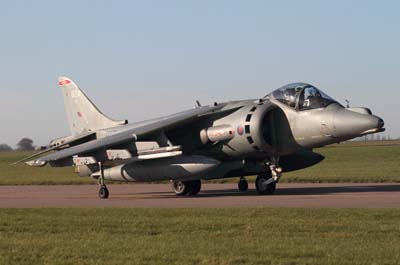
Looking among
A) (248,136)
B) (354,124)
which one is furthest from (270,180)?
(354,124)

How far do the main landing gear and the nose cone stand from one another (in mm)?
4834

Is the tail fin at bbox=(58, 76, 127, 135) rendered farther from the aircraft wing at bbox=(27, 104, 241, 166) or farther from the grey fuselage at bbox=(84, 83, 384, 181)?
the aircraft wing at bbox=(27, 104, 241, 166)

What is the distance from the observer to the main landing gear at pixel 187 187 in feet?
70.3

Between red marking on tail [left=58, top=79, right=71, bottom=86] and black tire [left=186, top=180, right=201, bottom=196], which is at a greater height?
red marking on tail [left=58, top=79, right=71, bottom=86]

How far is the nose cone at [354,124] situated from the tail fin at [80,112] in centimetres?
868

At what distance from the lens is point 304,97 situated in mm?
19312

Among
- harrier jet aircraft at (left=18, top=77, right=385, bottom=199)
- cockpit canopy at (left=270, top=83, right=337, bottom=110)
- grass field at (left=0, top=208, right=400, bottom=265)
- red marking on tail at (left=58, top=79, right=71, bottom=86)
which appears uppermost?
red marking on tail at (left=58, top=79, right=71, bottom=86)

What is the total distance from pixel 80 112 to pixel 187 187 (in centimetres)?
594

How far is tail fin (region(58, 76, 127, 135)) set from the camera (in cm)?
2481

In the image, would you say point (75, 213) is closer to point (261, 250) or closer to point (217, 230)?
point (217, 230)

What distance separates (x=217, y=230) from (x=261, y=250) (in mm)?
2190

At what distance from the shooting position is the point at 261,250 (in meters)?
8.71

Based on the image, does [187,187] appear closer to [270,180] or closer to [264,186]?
[264,186]

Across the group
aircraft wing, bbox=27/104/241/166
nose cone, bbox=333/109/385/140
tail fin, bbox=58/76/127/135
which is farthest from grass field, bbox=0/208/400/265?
tail fin, bbox=58/76/127/135
